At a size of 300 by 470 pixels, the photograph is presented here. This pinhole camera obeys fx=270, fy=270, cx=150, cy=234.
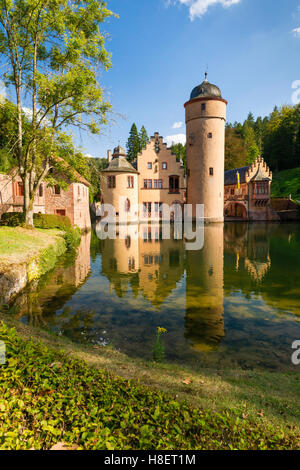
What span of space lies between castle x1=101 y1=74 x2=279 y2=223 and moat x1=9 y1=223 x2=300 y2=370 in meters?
25.5

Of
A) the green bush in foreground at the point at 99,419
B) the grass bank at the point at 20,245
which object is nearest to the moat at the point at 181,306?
the grass bank at the point at 20,245

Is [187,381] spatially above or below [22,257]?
below

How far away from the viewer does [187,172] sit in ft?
145

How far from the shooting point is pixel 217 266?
50.8ft

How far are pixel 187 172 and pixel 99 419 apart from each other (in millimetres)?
43651

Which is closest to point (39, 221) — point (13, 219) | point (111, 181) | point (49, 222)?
point (49, 222)

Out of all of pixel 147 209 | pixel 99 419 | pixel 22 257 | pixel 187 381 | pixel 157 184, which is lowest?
pixel 187 381

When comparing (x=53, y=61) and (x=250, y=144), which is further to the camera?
(x=250, y=144)

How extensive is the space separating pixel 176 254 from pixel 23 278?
10.4 m

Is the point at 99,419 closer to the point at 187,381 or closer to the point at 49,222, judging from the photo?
the point at 187,381

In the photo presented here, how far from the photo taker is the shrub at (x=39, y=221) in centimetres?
2072

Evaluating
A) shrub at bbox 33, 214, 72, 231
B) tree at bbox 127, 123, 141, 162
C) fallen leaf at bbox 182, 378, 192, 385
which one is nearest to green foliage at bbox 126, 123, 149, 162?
tree at bbox 127, 123, 141, 162

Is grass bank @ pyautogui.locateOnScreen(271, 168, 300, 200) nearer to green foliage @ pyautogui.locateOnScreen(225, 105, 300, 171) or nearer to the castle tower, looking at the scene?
green foliage @ pyautogui.locateOnScreen(225, 105, 300, 171)

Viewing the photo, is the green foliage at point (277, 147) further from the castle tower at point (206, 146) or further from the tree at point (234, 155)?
the castle tower at point (206, 146)
